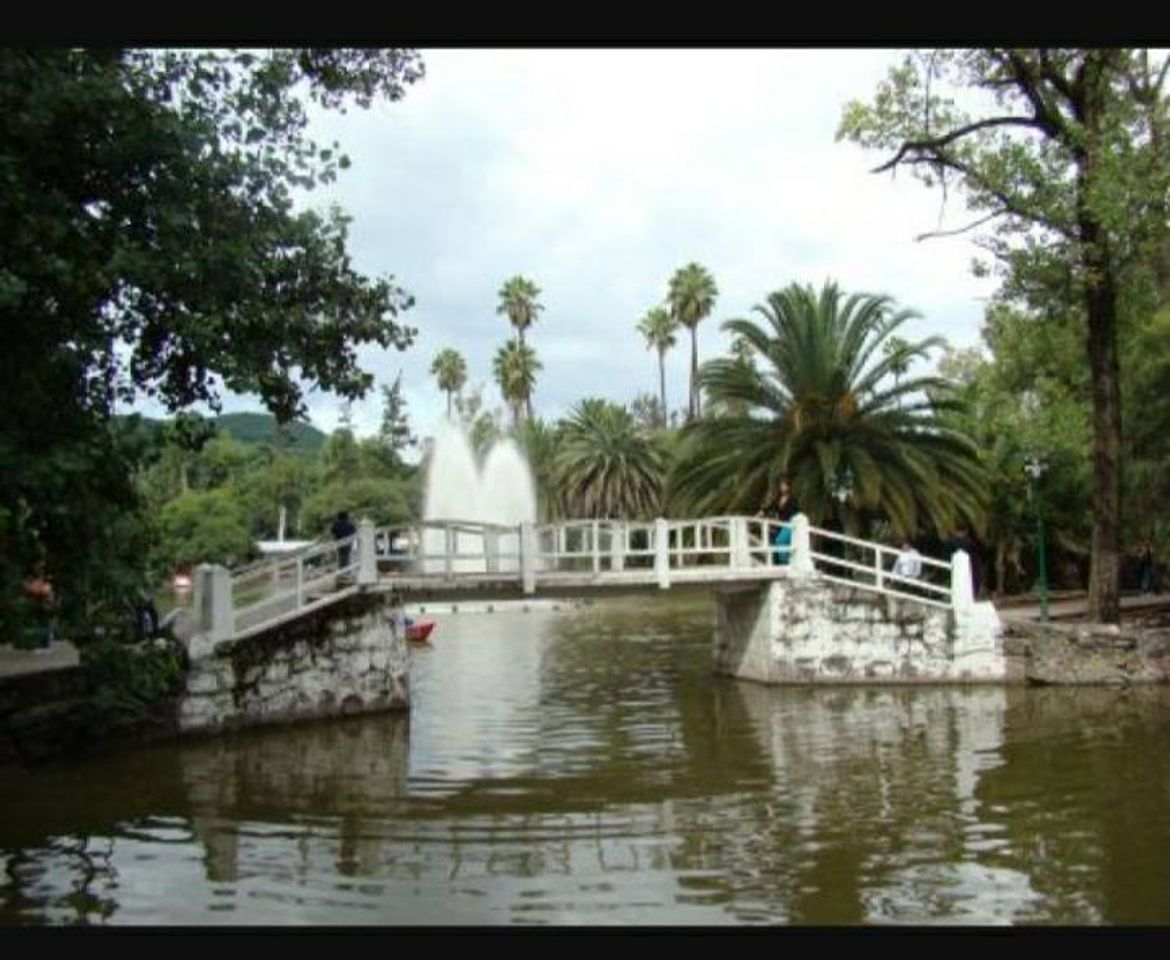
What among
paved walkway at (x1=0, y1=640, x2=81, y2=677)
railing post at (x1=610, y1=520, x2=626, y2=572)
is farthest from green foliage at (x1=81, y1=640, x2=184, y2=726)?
railing post at (x1=610, y1=520, x2=626, y2=572)

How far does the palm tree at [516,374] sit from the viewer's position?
7688 centimetres

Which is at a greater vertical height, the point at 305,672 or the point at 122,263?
the point at 122,263

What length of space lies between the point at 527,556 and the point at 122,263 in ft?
33.9

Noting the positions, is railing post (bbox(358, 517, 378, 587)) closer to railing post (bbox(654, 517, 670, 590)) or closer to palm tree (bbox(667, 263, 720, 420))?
railing post (bbox(654, 517, 670, 590))

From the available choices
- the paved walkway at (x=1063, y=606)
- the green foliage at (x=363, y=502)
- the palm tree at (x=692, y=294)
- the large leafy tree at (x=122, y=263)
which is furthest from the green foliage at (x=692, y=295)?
the large leafy tree at (x=122, y=263)

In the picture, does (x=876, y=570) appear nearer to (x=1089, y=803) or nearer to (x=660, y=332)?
(x=1089, y=803)

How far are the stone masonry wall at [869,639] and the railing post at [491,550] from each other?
4658 millimetres

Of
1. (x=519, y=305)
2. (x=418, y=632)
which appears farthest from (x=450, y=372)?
(x=418, y=632)

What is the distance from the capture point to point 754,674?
71.8ft

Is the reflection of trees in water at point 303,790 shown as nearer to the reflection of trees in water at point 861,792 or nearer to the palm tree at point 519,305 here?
the reflection of trees in water at point 861,792

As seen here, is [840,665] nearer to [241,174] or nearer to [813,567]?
[813,567]

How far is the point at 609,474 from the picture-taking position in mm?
58156

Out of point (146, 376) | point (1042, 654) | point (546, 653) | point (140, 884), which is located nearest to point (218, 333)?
point (146, 376)

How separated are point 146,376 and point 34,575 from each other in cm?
217
